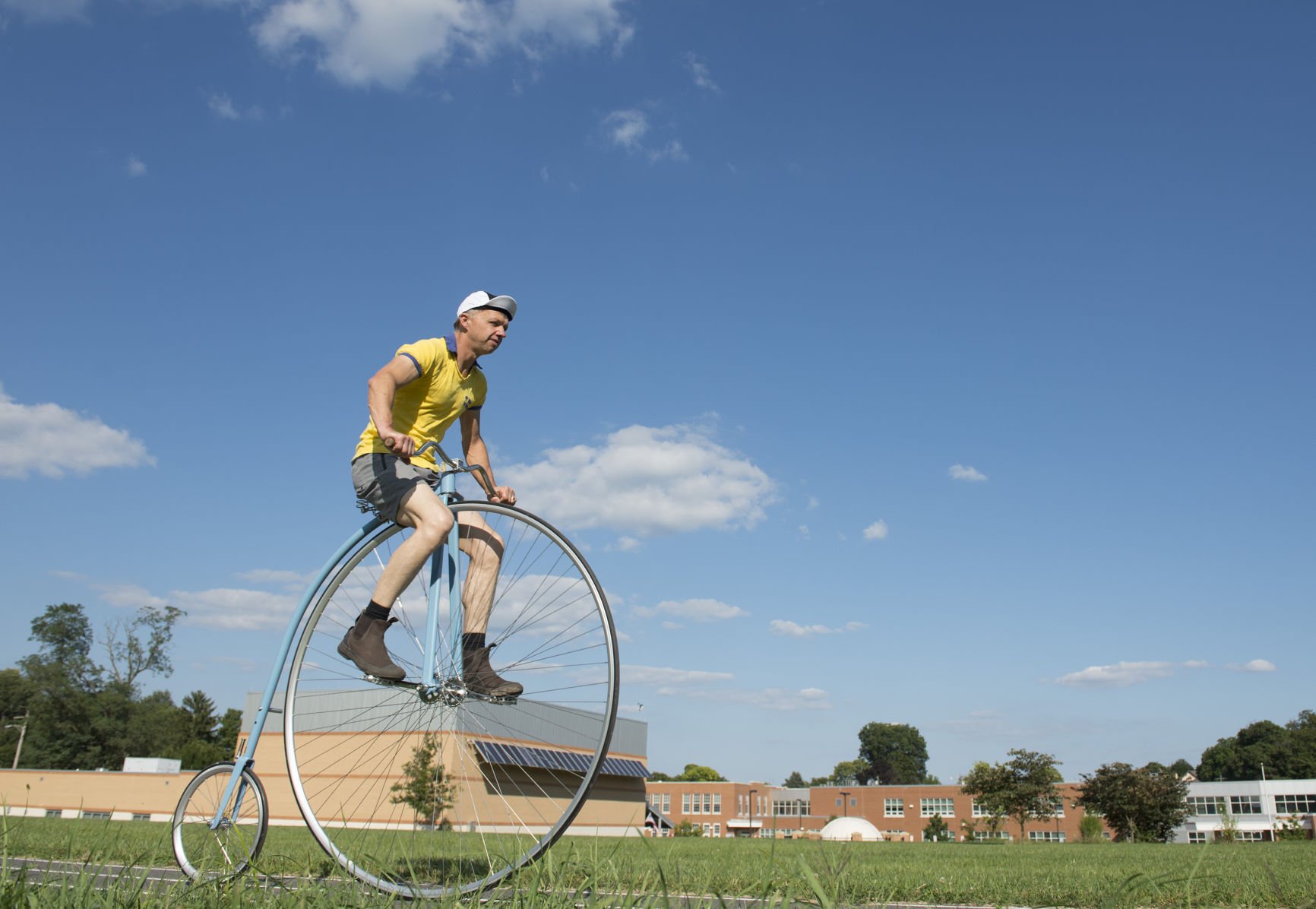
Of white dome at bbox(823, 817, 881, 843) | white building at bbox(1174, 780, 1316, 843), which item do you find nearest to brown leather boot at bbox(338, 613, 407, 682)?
white dome at bbox(823, 817, 881, 843)

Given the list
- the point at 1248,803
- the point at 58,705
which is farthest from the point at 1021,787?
the point at 58,705

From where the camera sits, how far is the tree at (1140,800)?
183ft

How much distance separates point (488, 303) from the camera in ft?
13.2

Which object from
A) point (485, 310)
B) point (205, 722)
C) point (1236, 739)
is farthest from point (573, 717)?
point (1236, 739)

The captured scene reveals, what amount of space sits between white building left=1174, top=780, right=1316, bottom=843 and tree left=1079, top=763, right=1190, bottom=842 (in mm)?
19671

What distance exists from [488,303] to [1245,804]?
101071mm

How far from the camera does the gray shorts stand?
3629 millimetres

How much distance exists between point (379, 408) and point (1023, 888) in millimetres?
3600

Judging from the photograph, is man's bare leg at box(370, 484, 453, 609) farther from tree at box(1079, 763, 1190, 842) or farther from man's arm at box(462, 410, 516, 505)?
tree at box(1079, 763, 1190, 842)

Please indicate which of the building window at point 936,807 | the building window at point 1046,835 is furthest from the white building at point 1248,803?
the building window at point 936,807

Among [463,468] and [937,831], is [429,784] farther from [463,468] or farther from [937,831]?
[937,831]

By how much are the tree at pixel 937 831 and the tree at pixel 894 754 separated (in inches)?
2205

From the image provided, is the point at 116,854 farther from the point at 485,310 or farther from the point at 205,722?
the point at 205,722

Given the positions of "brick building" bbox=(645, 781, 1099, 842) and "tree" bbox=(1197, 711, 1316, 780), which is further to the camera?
"tree" bbox=(1197, 711, 1316, 780)
